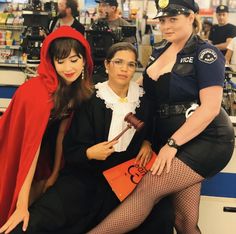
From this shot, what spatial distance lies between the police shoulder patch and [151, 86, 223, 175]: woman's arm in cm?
11

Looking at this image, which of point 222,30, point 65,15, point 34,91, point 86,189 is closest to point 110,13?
point 65,15

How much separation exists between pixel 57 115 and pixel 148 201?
0.56 metres

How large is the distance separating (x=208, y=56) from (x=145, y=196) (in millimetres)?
650

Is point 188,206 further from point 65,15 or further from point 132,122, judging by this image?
point 65,15

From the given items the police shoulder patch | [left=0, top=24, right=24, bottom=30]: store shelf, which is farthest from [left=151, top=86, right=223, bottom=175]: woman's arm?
[left=0, top=24, right=24, bottom=30]: store shelf

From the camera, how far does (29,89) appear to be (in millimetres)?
1689

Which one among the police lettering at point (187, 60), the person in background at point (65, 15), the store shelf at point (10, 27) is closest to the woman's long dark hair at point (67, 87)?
the police lettering at point (187, 60)

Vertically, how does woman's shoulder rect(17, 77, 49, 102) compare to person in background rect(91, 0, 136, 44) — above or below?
below

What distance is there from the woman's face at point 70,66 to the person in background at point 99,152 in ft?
0.42

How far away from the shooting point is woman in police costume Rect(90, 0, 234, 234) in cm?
154

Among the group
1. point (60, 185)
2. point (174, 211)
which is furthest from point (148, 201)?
point (60, 185)

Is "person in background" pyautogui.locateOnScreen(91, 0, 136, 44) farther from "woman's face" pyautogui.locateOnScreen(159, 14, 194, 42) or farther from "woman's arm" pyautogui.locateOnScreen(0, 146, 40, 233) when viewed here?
"woman's arm" pyautogui.locateOnScreen(0, 146, 40, 233)

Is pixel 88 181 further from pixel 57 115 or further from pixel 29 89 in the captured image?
pixel 29 89

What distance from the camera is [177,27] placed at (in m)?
1.62
